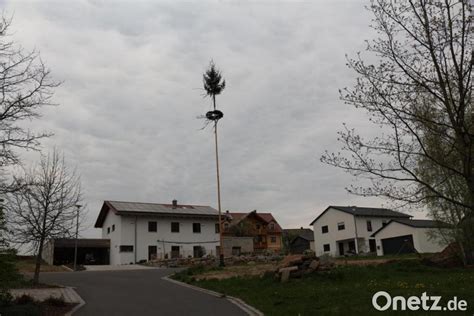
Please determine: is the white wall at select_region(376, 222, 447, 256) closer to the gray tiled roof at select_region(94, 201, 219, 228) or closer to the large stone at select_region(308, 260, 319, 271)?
the gray tiled roof at select_region(94, 201, 219, 228)

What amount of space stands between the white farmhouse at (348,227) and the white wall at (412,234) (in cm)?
303

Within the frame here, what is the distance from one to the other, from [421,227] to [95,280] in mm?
34045

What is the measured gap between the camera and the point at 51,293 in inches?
667

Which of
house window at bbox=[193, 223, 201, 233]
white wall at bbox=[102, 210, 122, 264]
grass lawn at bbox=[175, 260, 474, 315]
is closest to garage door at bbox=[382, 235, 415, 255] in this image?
house window at bbox=[193, 223, 201, 233]

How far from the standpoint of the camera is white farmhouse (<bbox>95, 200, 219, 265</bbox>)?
45031 mm

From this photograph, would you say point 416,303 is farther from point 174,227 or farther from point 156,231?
point 174,227

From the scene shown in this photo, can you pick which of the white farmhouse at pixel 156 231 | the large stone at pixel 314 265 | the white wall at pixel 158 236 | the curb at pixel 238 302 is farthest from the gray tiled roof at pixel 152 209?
the large stone at pixel 314 265

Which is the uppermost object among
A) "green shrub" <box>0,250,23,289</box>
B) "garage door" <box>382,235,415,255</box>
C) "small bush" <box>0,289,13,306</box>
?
"garage door" <box>382,235,415,255</box>

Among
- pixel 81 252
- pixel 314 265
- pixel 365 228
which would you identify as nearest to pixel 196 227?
pixel 81 252

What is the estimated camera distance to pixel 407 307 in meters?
9.96

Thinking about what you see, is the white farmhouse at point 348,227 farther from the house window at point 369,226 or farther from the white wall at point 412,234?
the white wall at point 412,234

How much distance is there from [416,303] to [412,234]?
3854 cm

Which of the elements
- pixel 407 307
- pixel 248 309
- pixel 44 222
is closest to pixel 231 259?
pixel 44 222

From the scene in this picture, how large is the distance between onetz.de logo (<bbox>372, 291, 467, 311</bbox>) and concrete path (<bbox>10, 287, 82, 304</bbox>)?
9487 millimetres
